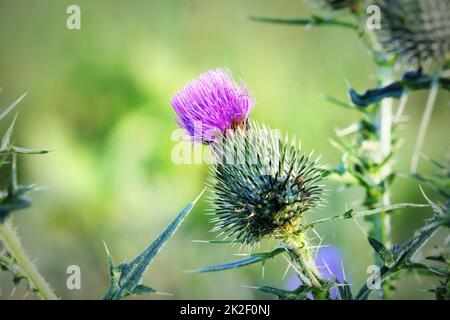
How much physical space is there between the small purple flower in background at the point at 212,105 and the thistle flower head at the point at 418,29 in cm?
69

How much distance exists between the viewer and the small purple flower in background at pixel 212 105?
2627mm

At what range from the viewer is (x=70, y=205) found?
181 inches

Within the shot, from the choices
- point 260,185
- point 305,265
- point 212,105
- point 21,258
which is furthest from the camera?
point 212,105

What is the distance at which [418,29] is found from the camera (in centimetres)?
234

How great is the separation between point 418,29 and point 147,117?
2.87 meters

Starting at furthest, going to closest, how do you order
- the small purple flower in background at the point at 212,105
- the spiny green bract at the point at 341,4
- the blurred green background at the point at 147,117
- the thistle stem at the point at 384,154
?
1. the blurred green background at the point at 147,117
2. the spiny green bract at the point at 341,4
3. the thistle stem at the point at 384,154
4. the small purple flower in background at the point at 212,105

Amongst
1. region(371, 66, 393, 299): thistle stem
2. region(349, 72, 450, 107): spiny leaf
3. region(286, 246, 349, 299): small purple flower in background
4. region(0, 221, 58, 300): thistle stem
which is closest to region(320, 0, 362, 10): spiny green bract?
region(371, 66, 393, 299): thistle stem

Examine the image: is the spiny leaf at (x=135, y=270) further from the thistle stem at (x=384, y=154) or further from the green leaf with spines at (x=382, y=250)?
the thistle stem at (x=384, y=154)

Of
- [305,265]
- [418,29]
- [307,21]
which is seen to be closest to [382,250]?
[305,265]

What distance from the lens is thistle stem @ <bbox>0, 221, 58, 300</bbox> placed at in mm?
2133

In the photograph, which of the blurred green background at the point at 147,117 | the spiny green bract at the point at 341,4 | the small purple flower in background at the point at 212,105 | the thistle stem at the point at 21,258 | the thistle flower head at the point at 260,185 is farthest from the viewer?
the blurred green background at the point at 147,117

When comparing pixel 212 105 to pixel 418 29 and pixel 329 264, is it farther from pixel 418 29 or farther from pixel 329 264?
pixel 329 264

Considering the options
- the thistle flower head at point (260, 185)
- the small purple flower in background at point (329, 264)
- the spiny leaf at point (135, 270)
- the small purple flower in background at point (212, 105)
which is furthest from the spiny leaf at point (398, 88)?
the small purple flower in background at point (329, 264)
